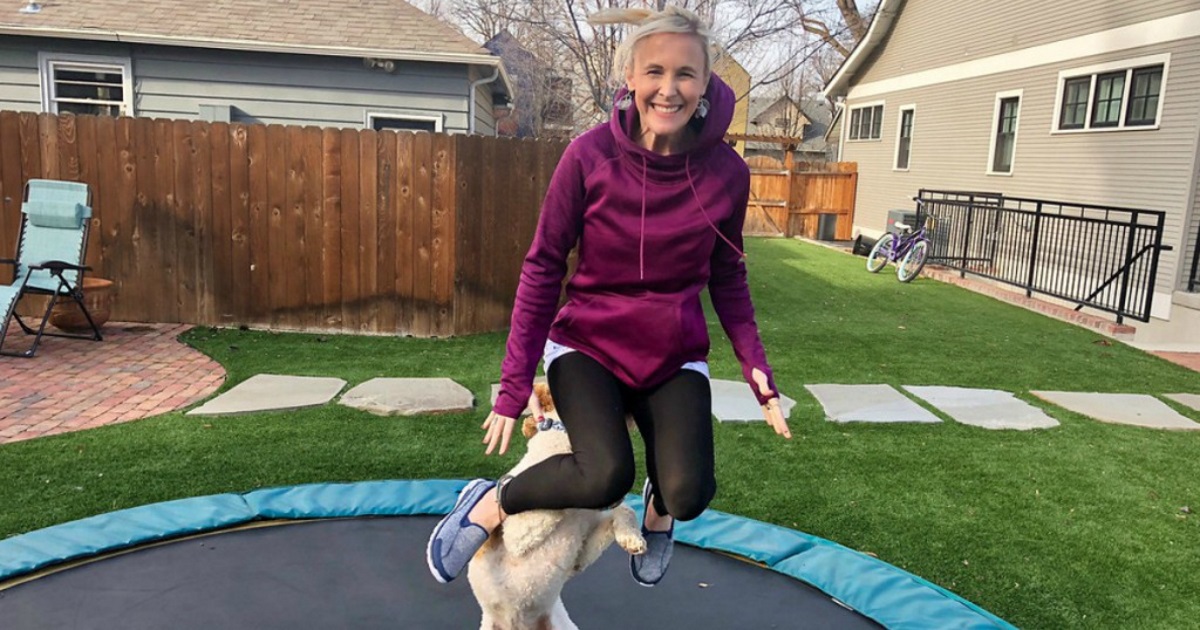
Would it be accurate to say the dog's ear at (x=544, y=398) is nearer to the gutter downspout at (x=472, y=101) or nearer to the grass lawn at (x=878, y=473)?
the grass lawn at (x=878, y=473)

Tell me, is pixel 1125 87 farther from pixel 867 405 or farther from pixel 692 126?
pixel 692 126

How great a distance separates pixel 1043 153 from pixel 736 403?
7.64 m

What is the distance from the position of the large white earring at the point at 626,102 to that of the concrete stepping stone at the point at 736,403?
2265 mm

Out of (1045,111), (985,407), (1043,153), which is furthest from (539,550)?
(1045,111)

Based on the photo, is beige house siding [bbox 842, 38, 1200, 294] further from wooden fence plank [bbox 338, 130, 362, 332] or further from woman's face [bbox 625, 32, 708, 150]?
woman's face [bbox 625, 32, 708, 150]

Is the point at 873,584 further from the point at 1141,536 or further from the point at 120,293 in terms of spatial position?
the point at 120,293

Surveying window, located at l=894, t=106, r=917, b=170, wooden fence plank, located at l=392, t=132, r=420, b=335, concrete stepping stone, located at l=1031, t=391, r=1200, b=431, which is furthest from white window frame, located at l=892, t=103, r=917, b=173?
wooden fence plank, located at l=392, t=132, r=420, b=335

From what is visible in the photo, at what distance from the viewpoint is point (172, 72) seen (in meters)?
7.58

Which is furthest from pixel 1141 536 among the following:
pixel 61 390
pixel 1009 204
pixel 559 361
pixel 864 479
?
pixel 1009 204

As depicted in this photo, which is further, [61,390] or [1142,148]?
[1142,148]

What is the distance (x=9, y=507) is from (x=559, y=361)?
2.13 meters

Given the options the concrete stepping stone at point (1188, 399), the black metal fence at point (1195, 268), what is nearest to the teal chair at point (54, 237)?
the concrete stepping stone at point (1188, 399)

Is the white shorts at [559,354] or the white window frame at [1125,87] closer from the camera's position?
the white shorts at [559,354]

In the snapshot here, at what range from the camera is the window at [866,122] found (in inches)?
581
